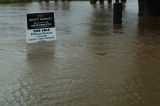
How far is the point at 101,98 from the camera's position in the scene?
25.5 ft

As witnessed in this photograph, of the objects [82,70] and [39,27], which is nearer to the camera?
[82,70]

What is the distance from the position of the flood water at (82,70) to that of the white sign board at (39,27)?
35 cm

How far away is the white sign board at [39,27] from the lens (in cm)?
1412

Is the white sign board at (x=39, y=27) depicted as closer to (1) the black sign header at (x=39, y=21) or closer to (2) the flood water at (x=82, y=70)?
(1) the black sign header at (x=39, y=21)

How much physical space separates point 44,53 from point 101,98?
489 cm

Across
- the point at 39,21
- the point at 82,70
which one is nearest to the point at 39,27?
the point at 39,21

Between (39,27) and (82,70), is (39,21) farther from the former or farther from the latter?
(82,70)

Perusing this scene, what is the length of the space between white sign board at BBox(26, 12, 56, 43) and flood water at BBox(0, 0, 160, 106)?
0.35 meters

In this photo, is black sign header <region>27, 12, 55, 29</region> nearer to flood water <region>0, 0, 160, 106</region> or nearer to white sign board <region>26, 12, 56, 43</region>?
white sign board <region>26, 12, 56, 43</region>

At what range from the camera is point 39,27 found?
46.9 feet

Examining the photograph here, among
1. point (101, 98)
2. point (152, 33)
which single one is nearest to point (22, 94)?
point (101, 98)

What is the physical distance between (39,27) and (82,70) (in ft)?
15.0

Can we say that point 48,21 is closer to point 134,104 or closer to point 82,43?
point 82,43

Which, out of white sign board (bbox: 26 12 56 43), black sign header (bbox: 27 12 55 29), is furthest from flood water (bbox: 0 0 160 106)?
black sign header (bbox: 27 12 55 29)
